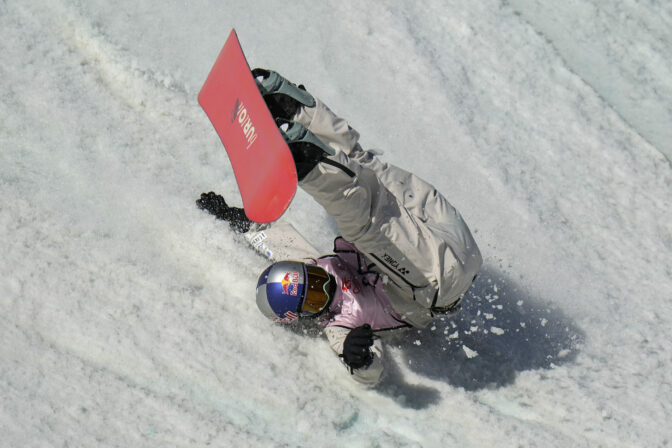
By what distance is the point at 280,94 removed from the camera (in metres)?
3.16

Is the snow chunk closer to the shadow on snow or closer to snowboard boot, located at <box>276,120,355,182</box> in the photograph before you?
the shadow on snow

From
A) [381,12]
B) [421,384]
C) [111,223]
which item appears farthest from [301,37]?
[421,384]

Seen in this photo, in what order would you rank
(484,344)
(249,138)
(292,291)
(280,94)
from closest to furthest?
1. (249,138)
2. (280,94)
3. (292,291)
4. (484,344)

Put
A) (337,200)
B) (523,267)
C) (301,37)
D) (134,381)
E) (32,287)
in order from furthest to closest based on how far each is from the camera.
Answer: (301,37)
(523,267)
(32,287)
(134,381)
(337,200)

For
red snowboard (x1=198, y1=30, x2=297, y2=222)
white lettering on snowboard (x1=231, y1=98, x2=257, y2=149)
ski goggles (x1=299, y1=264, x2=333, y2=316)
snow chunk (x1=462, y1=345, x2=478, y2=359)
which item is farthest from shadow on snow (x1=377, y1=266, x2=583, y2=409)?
white lettering on snowboard (x1=231, y1=98, x2=257, y2=149)

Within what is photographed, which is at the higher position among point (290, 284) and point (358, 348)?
point (358, 348)

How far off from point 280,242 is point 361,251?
88 centimetres

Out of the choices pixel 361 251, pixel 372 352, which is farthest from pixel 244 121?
pixel 372 352

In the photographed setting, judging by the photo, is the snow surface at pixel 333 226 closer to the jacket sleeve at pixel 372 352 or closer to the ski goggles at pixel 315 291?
the jacket sleeve at pixel 372 352

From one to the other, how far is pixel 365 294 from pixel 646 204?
224 centimetres

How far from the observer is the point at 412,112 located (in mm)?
4852

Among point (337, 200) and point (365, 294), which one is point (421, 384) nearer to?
point (365, 294)

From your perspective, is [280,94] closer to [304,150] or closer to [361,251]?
[304,150]

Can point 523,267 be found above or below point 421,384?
above
